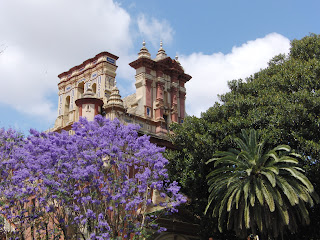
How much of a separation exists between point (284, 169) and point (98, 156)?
30.4ft

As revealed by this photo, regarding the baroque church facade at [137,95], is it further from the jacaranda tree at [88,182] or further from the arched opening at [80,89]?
the jacaranda tree at [88,182]

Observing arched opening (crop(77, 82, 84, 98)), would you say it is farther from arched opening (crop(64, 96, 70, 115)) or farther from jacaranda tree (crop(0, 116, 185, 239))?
jacaranda tree (crop(0, 116, 185, 239))

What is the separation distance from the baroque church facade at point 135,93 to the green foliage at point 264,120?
16.1ft

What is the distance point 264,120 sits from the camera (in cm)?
2227

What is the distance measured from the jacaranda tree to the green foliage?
3328 millimetres

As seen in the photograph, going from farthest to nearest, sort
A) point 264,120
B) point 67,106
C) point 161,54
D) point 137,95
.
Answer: point 67,106 → point 161,54 → point 137,95 → point 264,120

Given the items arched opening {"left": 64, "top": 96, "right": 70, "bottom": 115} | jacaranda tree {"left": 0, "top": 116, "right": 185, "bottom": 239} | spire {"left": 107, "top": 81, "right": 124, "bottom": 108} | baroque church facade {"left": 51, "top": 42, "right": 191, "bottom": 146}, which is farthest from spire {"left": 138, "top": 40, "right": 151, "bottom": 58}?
jacaranda tree {"left": 0, "top": 116, "right": 185, "bottom": 239}

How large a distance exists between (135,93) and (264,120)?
1391cm

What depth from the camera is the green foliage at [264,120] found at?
68.9 feet

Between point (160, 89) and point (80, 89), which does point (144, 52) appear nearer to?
point (160, 89)

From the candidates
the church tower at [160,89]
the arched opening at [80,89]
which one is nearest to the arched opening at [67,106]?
the arched opening at [80,89]

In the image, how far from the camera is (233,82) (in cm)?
2597

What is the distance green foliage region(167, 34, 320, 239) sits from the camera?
21000 mm

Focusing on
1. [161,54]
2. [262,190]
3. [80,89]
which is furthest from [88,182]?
[161,54]
